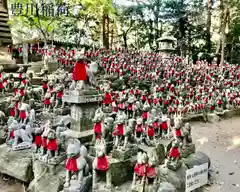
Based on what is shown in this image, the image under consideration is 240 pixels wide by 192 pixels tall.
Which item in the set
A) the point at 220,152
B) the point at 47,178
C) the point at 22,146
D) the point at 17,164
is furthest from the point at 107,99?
the point at 220,152

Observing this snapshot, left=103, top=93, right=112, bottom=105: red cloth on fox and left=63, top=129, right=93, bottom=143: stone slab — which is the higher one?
left=103, top=93, right=112, bottom=105: red cloth on fox

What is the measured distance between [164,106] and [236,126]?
4.50 metres

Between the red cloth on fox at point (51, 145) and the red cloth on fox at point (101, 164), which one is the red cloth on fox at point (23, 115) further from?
the red cloth on fox at point (101, 164)

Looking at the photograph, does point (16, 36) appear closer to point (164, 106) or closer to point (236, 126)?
point (164, 106)

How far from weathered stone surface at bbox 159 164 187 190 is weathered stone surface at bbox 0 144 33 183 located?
3121 millimetres

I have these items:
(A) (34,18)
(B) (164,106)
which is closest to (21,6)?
(A) (34,18)

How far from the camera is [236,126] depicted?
13.6 meters

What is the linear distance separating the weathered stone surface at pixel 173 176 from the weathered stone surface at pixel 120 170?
2.72 feet

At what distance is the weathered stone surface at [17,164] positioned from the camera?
18.9 feet

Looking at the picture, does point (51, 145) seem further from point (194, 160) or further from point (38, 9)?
point (38, 9)

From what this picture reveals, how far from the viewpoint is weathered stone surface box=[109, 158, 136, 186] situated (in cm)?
536

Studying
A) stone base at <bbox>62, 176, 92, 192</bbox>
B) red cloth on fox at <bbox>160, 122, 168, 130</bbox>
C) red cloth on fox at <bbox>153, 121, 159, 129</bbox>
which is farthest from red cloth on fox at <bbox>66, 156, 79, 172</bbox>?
red cloth on fox at <bbox>160, 122, 168, 130</bbox>

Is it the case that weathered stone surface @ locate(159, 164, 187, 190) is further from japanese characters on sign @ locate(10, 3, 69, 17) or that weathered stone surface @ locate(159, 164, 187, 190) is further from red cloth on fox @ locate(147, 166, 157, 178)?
japanese characters on sign @ locate(10, 3, 69, 17)

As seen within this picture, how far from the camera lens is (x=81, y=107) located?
632 centimetres
